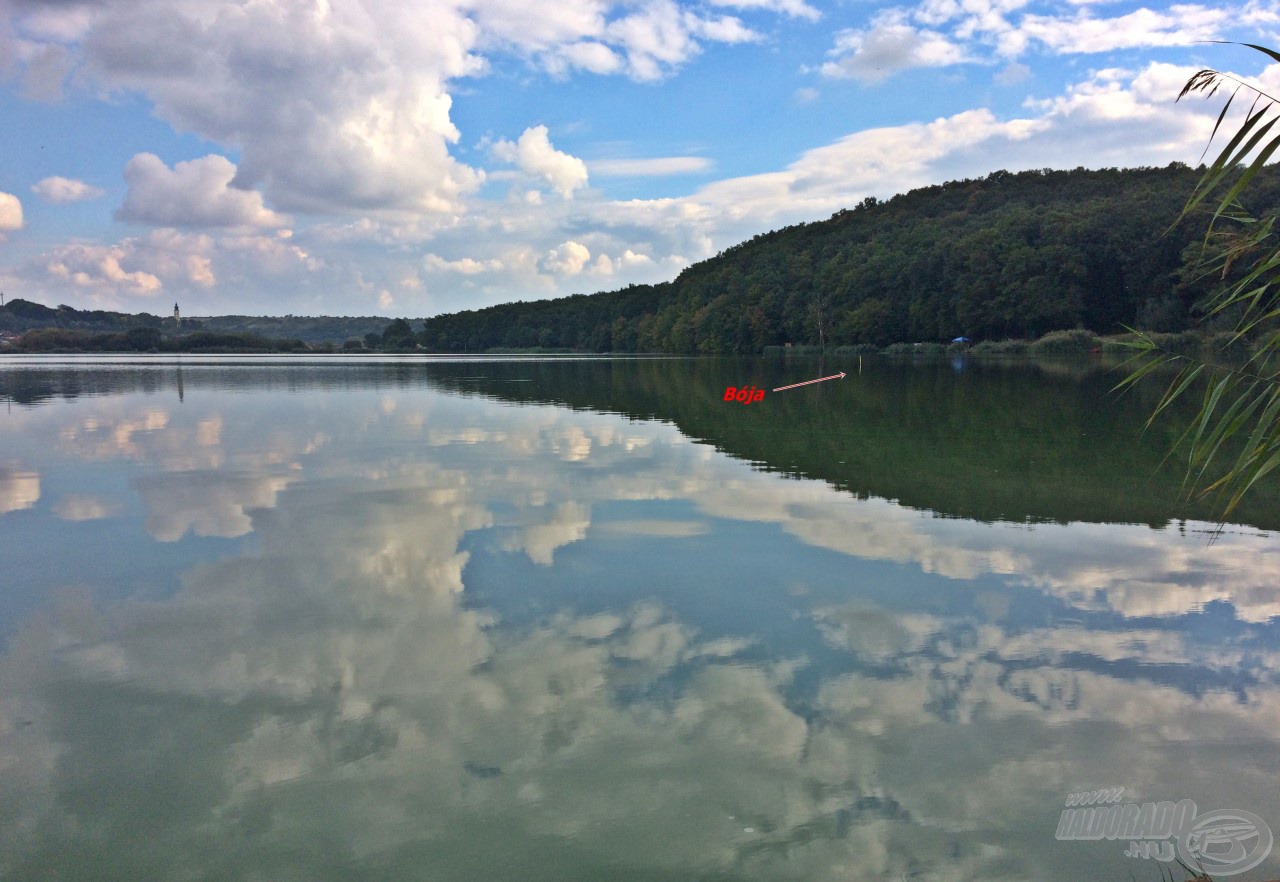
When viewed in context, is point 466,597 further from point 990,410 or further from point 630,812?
point 990,410

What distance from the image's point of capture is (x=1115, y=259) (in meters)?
86.0

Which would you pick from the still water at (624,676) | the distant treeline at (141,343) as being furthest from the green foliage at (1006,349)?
the distant treeline at (141,343)

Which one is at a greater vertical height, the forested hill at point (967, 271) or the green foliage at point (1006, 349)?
the forested hill at point (967, 271)

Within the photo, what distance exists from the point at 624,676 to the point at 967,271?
10149 cm

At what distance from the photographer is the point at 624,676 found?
5848 mm

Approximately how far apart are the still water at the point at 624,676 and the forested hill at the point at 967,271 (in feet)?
156

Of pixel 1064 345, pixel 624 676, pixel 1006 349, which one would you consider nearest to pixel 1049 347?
pixel 1064 345

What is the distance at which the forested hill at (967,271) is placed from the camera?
278 ft

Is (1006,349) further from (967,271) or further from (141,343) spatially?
(141,343)

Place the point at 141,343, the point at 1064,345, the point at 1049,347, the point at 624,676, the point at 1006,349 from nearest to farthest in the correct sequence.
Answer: the point at 624,676, the point at 1064,345, the point at 1049,347, the point at 1006,349, the point at 141,343

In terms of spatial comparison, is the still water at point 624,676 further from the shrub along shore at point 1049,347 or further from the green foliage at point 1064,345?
the green foliage at point 1064,345

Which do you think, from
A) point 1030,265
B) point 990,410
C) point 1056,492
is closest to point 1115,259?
point 1030,265

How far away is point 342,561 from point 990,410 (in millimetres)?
20387

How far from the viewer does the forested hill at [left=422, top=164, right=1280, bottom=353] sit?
278ft
